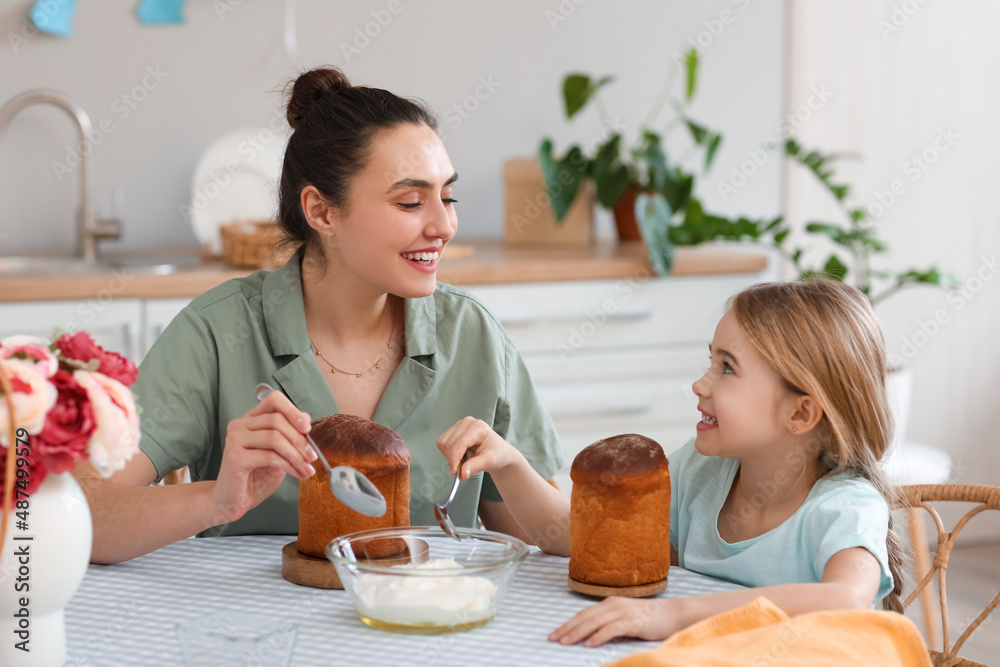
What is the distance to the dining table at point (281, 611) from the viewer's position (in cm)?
94

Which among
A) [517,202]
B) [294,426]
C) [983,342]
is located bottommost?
[983,342]

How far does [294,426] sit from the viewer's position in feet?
3.62

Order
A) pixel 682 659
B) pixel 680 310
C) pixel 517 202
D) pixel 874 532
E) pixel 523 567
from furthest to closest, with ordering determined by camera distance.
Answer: pixel 517 202 < pixel 680 310 < pixel 523 567 < pixel 874 532 < pixel 682 659

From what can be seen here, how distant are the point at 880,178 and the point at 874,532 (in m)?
2.69

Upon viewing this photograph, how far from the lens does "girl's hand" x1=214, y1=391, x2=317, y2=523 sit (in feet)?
3.60

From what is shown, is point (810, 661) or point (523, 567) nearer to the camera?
point (810, 661)

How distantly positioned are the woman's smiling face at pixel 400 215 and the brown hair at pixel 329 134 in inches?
1.0

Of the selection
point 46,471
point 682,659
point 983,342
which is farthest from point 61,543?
point 983,342

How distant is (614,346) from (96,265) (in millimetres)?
1385

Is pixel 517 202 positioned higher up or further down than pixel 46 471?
higher up

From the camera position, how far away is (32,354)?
866 mm

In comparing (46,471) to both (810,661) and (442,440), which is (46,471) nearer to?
(442,440)
